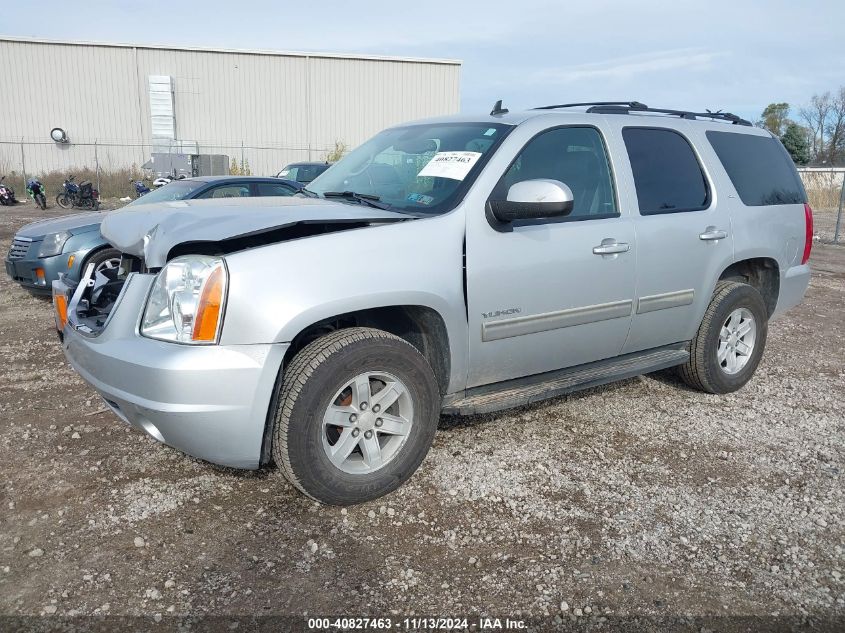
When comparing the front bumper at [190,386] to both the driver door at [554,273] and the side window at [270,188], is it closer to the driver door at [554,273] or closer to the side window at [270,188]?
the driver door at [554,273]

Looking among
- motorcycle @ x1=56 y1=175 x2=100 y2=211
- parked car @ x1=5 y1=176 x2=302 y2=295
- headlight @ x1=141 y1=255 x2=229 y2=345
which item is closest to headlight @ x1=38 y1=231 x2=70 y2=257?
parked car @ x1=5 y1=176 x2=302 y2=295

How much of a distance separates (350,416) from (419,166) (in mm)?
1522

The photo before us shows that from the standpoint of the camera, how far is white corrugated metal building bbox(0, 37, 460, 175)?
3022 cm

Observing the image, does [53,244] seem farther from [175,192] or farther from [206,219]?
[206,219]

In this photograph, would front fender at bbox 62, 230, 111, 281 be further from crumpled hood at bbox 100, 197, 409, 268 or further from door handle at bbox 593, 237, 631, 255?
door handle at bbox 593, 237, 631, 255

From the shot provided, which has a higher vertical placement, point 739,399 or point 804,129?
point 804,129

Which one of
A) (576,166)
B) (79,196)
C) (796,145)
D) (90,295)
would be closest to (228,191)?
(90,295)

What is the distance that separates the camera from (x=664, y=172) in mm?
4305

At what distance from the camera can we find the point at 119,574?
268 cm

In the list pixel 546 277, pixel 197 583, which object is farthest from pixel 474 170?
pixel 197 583

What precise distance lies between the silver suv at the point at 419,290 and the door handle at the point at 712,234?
44mm

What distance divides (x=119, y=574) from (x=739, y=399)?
4.14 meters

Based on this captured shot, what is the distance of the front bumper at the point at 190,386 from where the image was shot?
2.74 meters

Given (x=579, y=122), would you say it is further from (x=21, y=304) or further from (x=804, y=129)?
(x=804, y=129)
